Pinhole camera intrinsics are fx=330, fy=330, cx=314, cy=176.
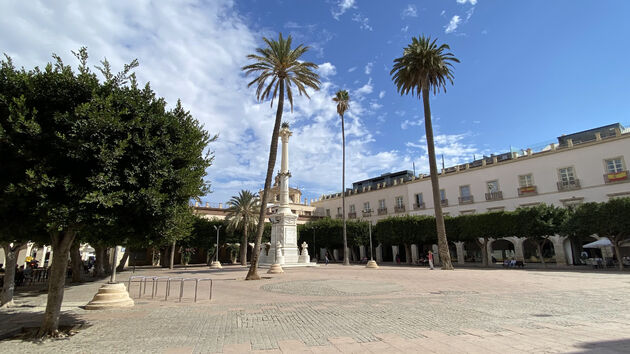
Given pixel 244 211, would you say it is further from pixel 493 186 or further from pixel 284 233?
pixel 493 186

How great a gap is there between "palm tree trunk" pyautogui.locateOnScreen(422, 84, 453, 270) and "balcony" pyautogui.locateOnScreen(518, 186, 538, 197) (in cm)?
1675

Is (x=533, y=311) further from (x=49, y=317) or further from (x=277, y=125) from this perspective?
(x=277, y=125)

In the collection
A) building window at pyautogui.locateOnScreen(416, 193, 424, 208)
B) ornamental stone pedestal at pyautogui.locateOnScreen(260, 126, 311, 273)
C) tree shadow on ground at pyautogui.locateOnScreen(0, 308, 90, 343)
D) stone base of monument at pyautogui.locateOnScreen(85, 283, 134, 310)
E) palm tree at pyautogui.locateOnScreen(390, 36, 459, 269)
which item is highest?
palm tree at pyautogui.locateOnScreen(390, 36, 459, 269)

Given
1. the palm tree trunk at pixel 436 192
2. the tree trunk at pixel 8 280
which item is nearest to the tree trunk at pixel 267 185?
the tree trunk at pixel 8 280

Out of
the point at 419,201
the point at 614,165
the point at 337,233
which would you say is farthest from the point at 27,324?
the point at 419,201

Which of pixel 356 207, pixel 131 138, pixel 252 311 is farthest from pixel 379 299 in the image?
pixel 356 207

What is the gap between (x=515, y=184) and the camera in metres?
38.7

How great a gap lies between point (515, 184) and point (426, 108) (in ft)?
62.3

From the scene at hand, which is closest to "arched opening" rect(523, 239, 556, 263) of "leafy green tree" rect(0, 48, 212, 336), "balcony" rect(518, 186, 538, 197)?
"balcony" rect(518, 186, 538, 197)

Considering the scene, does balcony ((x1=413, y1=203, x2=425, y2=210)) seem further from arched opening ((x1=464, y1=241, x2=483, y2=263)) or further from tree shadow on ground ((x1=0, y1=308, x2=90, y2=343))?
tree shadow on ground ((x1=0, y1=308, x2=90, y2=343))

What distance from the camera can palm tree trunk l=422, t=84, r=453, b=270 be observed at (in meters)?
26.0

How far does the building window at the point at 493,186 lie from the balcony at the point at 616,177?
10375 millimetres

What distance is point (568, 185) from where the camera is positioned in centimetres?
3441

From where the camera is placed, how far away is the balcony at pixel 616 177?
30.7 m
